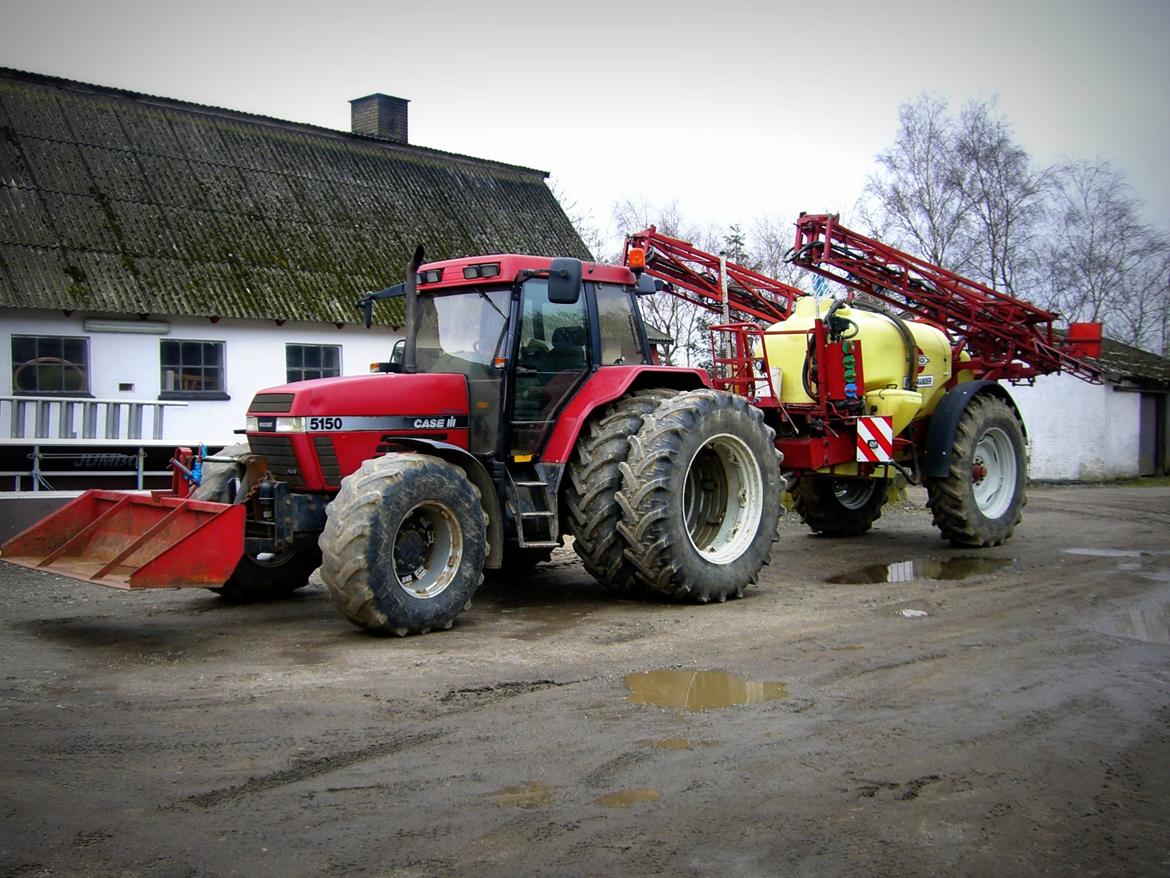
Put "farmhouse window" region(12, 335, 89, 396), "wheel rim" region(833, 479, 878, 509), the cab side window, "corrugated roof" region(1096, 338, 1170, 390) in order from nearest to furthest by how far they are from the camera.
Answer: the cab side window → "wheel rim" region(833, 479, 878, 509) → "farmhouse window" region(12, 335, 89, 396) → "corrugated roof" region(1096, 338, 1170, 390)

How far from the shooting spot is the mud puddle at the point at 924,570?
994 cm

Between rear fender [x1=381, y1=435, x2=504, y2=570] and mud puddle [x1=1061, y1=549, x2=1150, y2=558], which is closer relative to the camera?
rear fender [x1=381, y1=435, x2=504, y2=570]

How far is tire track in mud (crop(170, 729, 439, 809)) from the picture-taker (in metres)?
4.36

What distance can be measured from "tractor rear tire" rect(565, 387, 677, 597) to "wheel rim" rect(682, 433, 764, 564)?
809 mm

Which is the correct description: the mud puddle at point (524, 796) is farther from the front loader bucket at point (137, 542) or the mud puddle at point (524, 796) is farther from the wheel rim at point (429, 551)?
the front loader bucket at point (137, 542)

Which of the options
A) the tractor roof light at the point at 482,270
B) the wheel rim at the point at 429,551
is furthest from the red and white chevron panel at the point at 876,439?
the wheel rim at the point at 429,551

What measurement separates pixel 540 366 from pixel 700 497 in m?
1.95

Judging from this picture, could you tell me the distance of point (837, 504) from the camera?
1284cm

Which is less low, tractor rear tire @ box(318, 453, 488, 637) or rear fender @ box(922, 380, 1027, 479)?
rear fender @ box(922, 380, 1027, 479)

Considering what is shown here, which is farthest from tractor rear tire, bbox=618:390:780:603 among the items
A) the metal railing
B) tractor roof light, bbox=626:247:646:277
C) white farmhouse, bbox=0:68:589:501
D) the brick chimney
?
the brick chimney

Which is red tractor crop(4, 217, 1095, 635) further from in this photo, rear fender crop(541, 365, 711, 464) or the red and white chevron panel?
the red and white chevron panel

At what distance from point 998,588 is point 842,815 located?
5.63m

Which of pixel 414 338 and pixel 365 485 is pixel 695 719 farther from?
pixel 414 338

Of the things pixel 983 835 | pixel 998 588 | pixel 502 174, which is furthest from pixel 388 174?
pixel 983 835
